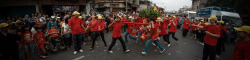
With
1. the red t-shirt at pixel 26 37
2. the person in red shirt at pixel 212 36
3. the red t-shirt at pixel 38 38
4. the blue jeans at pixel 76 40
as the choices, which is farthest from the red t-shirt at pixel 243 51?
the red t-shirt at pixel 38 38

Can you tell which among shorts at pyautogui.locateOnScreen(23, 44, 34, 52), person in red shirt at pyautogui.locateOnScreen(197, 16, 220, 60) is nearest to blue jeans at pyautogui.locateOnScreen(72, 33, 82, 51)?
shorts at pyautogui.locateOnScreen(23, 44, 34, 52)

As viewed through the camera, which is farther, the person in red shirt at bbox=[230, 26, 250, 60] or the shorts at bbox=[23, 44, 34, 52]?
the shorts at bbox=[23, 44, 34, 52]

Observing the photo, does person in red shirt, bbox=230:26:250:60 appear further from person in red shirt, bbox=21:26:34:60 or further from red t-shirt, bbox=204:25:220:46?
person in red shirt, bbox=21:26:34:60

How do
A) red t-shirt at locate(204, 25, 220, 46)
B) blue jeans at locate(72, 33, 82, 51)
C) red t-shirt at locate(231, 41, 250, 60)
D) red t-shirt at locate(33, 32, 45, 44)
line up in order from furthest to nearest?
blue jeans at locate(72, 33, 82, 51)
red t-shirt at locate(33, 32, 45, 44)
red t-shirt at locate(204, 25, 220, 46)
red t-shirt at locate(231, 41, 250, 60)

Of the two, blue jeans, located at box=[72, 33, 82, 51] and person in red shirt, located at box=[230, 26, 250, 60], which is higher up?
person in red shirt, located at box=[230, 26, 250, 60]

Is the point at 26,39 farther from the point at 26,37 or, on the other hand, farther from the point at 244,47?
the point at 244,47

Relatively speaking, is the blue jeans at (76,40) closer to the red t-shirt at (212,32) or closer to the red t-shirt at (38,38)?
the red t-shirt at (38,38)

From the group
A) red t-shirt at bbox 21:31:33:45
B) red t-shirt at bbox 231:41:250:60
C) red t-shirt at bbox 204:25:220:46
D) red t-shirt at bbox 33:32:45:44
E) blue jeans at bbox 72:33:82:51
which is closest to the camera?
red t-shirt at bbox 231:41:250:60

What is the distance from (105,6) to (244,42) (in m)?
27.5

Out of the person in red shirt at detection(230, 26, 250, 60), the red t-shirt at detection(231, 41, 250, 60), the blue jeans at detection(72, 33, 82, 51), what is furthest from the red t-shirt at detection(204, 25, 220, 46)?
the blue jeans at detection(72, 33, 82, 51)

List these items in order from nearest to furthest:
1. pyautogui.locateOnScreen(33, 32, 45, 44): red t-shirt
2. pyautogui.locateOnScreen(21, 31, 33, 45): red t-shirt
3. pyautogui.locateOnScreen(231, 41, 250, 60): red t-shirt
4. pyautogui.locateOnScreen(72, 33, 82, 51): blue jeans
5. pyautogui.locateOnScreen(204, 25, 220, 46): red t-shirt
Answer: pyautogui.locateOnScreen(231, 41, 250, 60): red t-shirt → pyautogui.locateOnScreen(204, 25, 220, 46): red t-shirt → pyautogui.locateOnScreen(21, 31, 33, 45): red t-shirt → pyautogui.locateOnScreen(33, 32, 45, 44): red t-shirt → pyautogui.locateOnScreen(72, 33, 82, 51): blue jeans

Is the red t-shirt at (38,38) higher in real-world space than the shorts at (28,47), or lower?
higher

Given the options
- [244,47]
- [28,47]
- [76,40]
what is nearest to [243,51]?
[244,47]

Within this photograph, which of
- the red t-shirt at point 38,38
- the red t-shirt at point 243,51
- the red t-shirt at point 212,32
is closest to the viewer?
the red t-shirt at point 243,51
